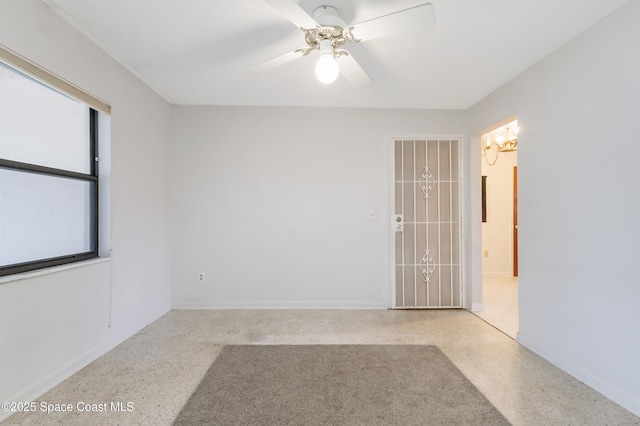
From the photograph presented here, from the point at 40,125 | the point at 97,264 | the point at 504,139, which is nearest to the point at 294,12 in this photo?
the point at 40,125

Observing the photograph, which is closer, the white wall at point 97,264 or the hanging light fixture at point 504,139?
the white wall at point 97,264

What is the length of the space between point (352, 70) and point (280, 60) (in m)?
0.51

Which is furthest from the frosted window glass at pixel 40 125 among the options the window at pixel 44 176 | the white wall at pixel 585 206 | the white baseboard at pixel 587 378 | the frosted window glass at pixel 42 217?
the white baseboard at pixel 587 378

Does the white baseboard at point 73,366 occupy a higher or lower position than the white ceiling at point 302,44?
lower

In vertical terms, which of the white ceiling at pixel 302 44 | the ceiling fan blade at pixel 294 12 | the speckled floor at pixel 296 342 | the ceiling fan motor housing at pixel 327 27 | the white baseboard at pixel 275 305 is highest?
the white ceiling at pixel 302 44

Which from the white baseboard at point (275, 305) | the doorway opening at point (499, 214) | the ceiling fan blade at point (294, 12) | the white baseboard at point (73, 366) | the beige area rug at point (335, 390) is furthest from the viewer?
the doorway opening at point (499, 214)

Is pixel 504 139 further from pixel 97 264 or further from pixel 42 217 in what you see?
pixel 42 217

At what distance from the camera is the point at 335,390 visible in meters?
1.89

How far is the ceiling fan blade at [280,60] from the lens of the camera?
1.99 m

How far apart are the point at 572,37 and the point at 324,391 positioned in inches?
117

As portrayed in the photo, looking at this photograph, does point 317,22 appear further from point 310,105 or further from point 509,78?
point 509,78

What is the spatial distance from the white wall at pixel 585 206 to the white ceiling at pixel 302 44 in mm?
280

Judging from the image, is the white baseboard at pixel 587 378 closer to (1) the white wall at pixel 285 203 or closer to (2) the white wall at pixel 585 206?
(2) the white wall at pixel 585 206

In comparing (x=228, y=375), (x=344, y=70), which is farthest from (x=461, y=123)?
(x=228, y=375)
